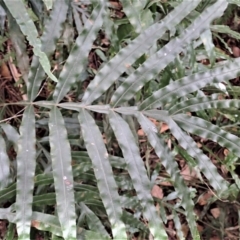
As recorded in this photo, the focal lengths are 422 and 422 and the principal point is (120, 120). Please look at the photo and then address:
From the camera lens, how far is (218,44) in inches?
82.1

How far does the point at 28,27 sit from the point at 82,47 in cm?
16

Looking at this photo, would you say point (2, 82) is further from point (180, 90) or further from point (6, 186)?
point (180, 90)

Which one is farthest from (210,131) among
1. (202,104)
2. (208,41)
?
(208,41)

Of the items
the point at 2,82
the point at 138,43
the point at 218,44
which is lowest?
the point at 138,43

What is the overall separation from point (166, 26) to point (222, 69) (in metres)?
0.15

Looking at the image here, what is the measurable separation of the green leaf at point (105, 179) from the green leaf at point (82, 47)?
117 millimetres

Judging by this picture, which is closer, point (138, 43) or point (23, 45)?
point (138, 43)

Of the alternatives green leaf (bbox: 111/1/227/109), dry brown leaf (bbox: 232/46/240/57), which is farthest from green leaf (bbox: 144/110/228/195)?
dry brown leaf (bbox: 232/46/240/57)

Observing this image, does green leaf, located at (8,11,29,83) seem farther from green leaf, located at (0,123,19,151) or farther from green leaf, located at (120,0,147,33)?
green leaf, located at (120,0,147,33)

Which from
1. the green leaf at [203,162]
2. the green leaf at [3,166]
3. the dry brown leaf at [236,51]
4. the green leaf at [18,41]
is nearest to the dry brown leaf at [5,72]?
the green leaf at [18,41]

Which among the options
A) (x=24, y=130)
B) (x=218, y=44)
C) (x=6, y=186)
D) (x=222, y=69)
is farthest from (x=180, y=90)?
(x=218, y=44)

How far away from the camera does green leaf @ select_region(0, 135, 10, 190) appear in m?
0.97

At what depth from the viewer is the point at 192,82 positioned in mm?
878

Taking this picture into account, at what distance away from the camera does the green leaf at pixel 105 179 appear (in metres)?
0.82
